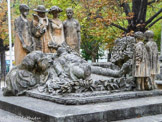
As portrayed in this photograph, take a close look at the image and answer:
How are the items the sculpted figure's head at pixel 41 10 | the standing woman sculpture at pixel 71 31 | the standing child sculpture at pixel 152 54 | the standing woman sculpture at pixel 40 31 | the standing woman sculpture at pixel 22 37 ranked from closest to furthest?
1. the standing child sculpture at pixel 152 54
2. the standing woman sculpture at pixel 22 37
3. the standing woman sculpture at pixel 40 31
4. the sculpted figure's head at pixel 41 10
5. the standing woman sculpture at pixel 71 31

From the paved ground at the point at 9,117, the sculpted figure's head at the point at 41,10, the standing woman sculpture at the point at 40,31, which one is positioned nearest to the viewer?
the paved ground at the point at 9,117

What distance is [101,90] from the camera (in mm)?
8219

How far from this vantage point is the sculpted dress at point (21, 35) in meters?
10.1

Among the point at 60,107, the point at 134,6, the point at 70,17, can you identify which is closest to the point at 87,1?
the point at 134,6

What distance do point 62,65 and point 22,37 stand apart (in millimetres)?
2005

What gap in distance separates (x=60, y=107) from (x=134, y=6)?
1274 cm

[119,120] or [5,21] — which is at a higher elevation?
[5,21]

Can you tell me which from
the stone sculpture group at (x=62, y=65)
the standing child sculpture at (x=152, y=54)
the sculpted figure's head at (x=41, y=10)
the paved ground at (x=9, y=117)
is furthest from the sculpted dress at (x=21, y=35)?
the standing child sculpture at (x=152, y=54)

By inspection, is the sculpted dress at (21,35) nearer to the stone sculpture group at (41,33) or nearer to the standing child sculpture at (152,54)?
the stone sculpture group at (41,33)

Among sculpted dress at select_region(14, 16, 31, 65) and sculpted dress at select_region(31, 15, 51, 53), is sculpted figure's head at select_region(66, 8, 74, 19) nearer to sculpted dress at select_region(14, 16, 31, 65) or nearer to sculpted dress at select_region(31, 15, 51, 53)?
sculpted dress at select_region(31, 15, 51, 53)

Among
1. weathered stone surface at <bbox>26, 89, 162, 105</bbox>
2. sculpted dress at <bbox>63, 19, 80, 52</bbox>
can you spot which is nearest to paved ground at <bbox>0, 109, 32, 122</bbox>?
weathered stone surface at <bbox>26, 89, 162, 105</bbox>

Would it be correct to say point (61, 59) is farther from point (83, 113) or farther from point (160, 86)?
point (160, 86)

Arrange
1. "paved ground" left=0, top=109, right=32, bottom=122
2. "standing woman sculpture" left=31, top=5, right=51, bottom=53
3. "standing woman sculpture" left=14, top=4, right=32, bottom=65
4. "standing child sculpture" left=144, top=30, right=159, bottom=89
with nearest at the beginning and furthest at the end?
"paved ground" left=0, top=109, right=32, bottom=122 → "standing child sculpture" left=144, top=30, right=159, bottom=89 → "standing woman sculpture" left=14, top=4, right=32, bottom=65 → "standing woman sculpture" left=31, top=5, right=51, bottom=53

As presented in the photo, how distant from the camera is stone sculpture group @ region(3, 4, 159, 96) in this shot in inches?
330
